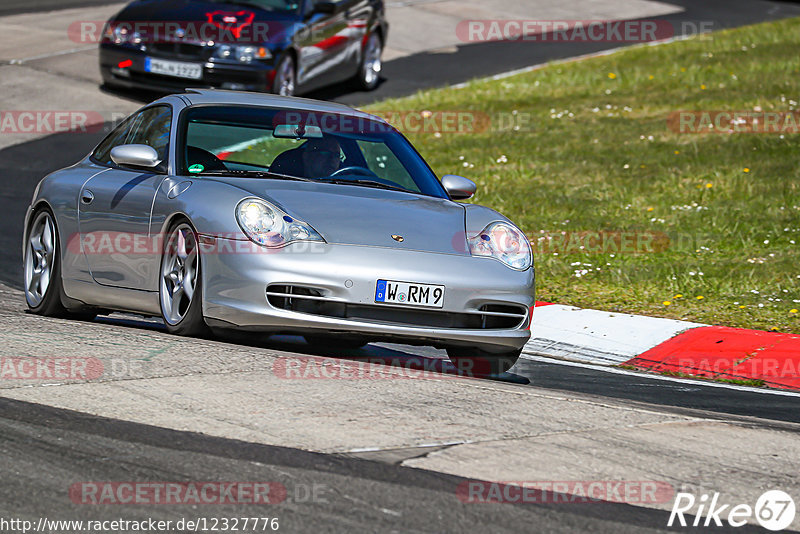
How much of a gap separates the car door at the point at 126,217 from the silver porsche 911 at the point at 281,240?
1 centimetres

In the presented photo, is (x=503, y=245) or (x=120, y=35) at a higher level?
(x=120, y=35)

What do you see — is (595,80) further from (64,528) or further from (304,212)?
(64,528)

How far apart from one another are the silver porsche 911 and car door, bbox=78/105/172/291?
1cm

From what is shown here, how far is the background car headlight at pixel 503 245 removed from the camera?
273 inches

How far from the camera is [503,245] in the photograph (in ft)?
23.1

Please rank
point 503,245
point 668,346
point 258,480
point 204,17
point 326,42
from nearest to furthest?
point 258,480 < point 503,245 < point 668,346 < point 204,17 < point 326,42

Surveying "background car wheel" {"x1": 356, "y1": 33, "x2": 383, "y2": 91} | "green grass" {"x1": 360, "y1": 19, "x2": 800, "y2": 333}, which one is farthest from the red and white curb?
"background car wheel" {"x1": 356, "y1": 33, "x2": 383, "y2": 91}

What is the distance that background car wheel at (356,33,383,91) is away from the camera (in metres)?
18.1

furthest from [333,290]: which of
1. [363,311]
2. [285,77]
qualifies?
[285,77]

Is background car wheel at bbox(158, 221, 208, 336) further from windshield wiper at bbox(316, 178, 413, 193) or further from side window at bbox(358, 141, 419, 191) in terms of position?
side window at bbox(358, 141, 419, 191)

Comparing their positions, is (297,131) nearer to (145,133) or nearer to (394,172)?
(394,172)

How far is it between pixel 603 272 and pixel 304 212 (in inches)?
184

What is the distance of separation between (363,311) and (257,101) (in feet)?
6.48

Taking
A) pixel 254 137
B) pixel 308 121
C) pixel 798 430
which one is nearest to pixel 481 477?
pixel 798 430
